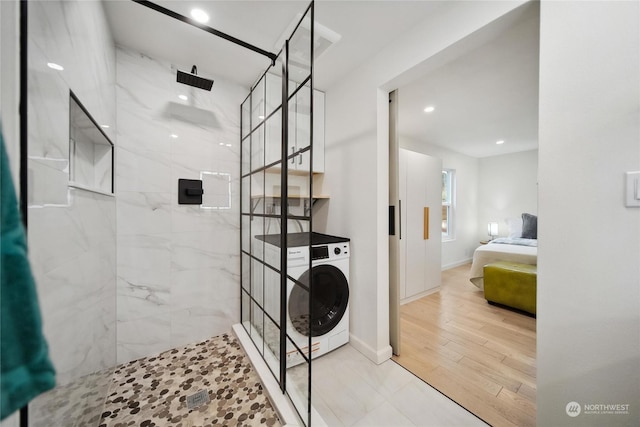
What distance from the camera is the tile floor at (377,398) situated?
4.45ft

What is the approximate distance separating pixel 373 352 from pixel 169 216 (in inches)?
84.8

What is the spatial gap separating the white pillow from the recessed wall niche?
6592 mm

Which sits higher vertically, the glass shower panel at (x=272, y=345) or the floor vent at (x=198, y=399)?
the glass shower panel at (x=272, y=345)

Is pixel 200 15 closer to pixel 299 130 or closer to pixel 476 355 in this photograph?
pixel 299 130

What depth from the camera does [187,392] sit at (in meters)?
1.53

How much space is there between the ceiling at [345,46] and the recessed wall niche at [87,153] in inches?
34.5

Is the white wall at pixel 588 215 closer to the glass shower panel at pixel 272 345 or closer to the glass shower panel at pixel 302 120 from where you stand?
the glass shower panel at pixel 302 120

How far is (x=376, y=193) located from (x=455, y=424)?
1574mm

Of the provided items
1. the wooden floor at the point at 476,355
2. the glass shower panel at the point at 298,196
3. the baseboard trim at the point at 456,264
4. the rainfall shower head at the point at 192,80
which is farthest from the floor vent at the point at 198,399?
the baseboard trim at the point at 456,264

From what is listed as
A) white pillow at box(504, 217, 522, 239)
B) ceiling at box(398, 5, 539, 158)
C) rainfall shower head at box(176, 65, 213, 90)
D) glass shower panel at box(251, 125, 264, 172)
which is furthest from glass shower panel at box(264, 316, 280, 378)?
white pillow at box(504, 217, 522, 239)

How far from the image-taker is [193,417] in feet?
4.43

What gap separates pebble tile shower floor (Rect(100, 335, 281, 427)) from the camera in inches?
52.9

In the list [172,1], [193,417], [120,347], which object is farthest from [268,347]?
[172,1]

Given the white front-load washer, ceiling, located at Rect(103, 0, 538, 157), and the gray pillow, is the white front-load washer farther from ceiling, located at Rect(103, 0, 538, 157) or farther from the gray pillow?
the gray pillow
